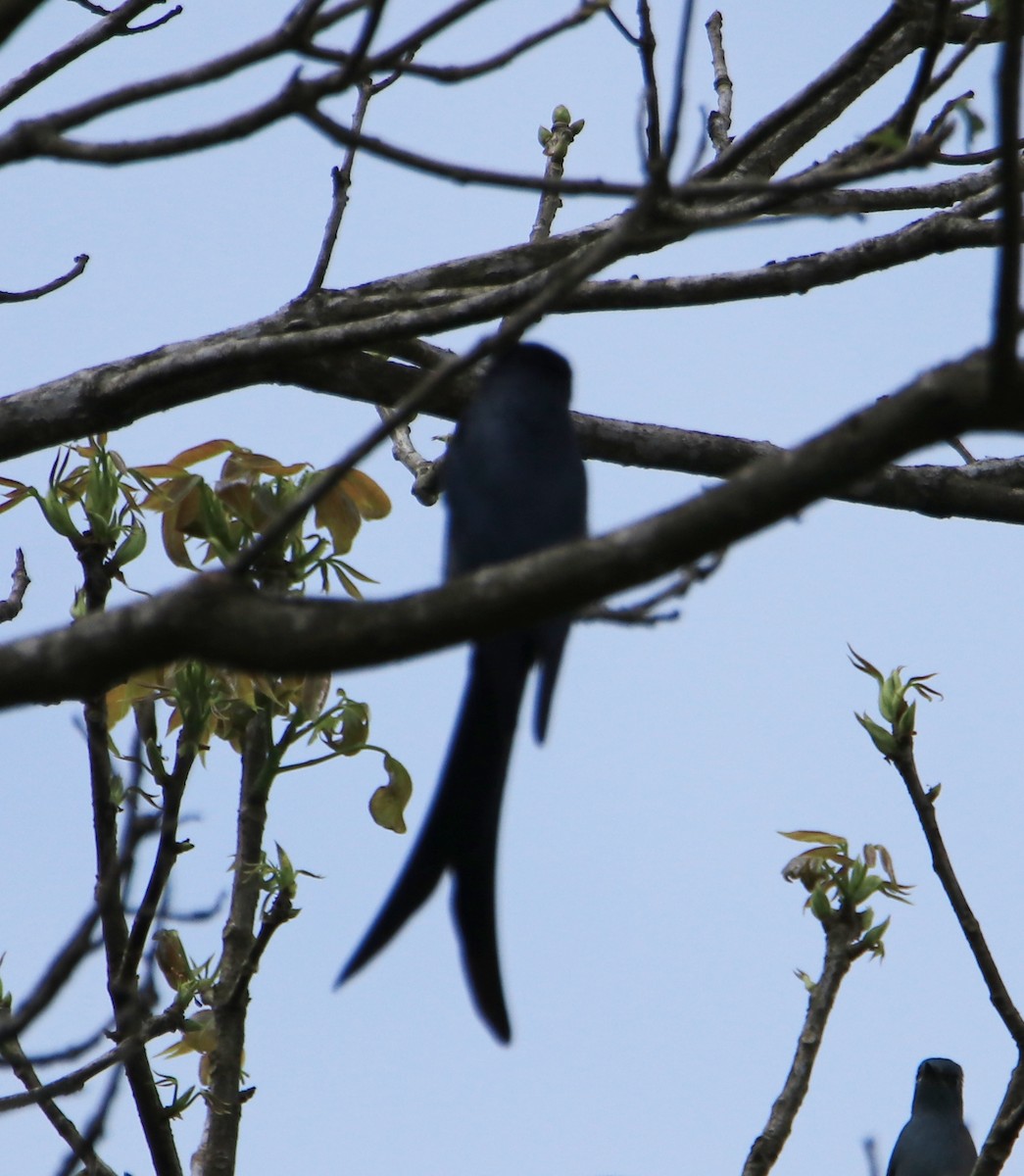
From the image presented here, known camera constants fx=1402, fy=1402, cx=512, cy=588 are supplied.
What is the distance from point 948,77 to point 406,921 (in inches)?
62.4

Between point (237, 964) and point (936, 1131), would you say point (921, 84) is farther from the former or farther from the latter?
point (936, 1131)

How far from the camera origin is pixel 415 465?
11.8 ft

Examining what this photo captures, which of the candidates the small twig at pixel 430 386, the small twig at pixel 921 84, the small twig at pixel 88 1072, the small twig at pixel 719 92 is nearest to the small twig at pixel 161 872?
the small twig at pixel 88 1072

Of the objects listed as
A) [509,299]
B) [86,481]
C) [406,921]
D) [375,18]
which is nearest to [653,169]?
[375,18]

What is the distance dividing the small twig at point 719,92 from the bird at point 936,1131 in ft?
14.4

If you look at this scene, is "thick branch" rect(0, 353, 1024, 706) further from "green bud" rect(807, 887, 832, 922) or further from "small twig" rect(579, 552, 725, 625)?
"green bud" rect(807, 887, 832, 922)

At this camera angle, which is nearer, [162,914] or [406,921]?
[406,921]

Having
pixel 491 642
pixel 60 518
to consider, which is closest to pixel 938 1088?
pixel 491 642

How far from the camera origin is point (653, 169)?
1.66 metres

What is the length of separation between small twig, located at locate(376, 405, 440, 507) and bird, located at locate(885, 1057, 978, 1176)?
404 centimetres

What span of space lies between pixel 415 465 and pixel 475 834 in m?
1.77

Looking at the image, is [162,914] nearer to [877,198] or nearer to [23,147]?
[23,147]

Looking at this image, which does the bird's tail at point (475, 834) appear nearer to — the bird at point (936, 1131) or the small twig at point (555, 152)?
the small twig at point (555, 152)

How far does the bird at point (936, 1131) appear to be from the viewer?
590cm
